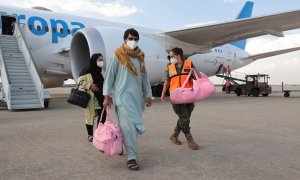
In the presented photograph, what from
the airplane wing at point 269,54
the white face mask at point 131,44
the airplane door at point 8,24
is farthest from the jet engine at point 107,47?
the airplane wing at point 269,54

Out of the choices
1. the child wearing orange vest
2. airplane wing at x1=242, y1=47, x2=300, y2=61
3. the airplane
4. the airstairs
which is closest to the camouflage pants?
the child wearing orange vest

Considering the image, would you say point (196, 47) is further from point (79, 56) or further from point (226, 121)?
point (226, 121)

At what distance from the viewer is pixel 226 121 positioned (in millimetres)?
6469

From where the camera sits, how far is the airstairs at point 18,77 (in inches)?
332

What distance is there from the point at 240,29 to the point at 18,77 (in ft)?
25.2

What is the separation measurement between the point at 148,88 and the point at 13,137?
92.0 inches

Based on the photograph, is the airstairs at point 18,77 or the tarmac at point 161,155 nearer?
the tarmac at point 161,155

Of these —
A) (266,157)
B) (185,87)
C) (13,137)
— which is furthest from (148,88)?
(13,137)

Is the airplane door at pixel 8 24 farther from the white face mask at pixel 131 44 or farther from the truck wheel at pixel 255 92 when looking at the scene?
the truck wheel at pixel 255 92

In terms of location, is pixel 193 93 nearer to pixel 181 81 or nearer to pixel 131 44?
pixel 181 81

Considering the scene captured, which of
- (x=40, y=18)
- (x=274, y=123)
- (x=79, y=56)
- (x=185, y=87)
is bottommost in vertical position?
(x=274, y=123)

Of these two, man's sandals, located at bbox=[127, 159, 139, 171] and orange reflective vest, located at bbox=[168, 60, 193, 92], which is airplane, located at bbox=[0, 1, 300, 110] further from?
man's sandals, located at bbox=[127, 159, 139, 171]

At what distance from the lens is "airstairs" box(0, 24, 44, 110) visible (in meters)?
8.45

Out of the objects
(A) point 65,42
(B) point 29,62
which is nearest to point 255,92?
(A) point 65,42
